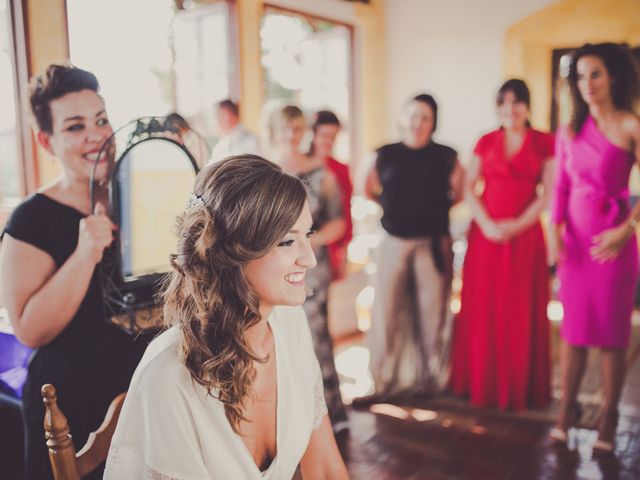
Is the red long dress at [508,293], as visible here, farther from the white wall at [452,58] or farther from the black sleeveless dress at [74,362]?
the white wall at [452,58]

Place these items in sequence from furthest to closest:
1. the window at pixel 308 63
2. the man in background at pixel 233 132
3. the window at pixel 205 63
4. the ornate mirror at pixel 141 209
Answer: the window at pixel 308 63
the window at pixel 205 63
the man in background at pixel 233 132
the ornate mirror at pixel 141 209

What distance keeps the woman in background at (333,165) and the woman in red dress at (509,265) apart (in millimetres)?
711

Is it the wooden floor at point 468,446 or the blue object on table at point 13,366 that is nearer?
the blue object on table at point 13,366

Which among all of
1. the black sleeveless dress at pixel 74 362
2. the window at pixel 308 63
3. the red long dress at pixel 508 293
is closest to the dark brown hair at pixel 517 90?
the red long dress at pixel 508 293

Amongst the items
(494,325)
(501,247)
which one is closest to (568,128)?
(501,247)

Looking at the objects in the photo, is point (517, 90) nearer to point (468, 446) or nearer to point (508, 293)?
point (508, 293)

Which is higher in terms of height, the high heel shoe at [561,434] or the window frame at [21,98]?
the window frame at [21,98]

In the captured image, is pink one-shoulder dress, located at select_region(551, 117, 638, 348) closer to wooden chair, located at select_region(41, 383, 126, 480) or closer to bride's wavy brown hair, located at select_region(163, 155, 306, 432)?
bride's wavy brown hair, located at select_region(163, 155, 306, 432)

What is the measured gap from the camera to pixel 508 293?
3.25 m

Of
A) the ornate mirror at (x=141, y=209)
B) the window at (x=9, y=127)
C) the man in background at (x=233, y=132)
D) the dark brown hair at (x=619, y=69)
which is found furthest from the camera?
the man in background at (x=233, y=132)

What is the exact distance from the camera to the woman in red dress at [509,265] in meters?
3.17

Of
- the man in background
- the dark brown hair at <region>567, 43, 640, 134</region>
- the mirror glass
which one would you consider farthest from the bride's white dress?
the man in background

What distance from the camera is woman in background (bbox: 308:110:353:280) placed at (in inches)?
119

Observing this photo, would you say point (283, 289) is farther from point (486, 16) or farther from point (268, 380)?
point (486, 16)
